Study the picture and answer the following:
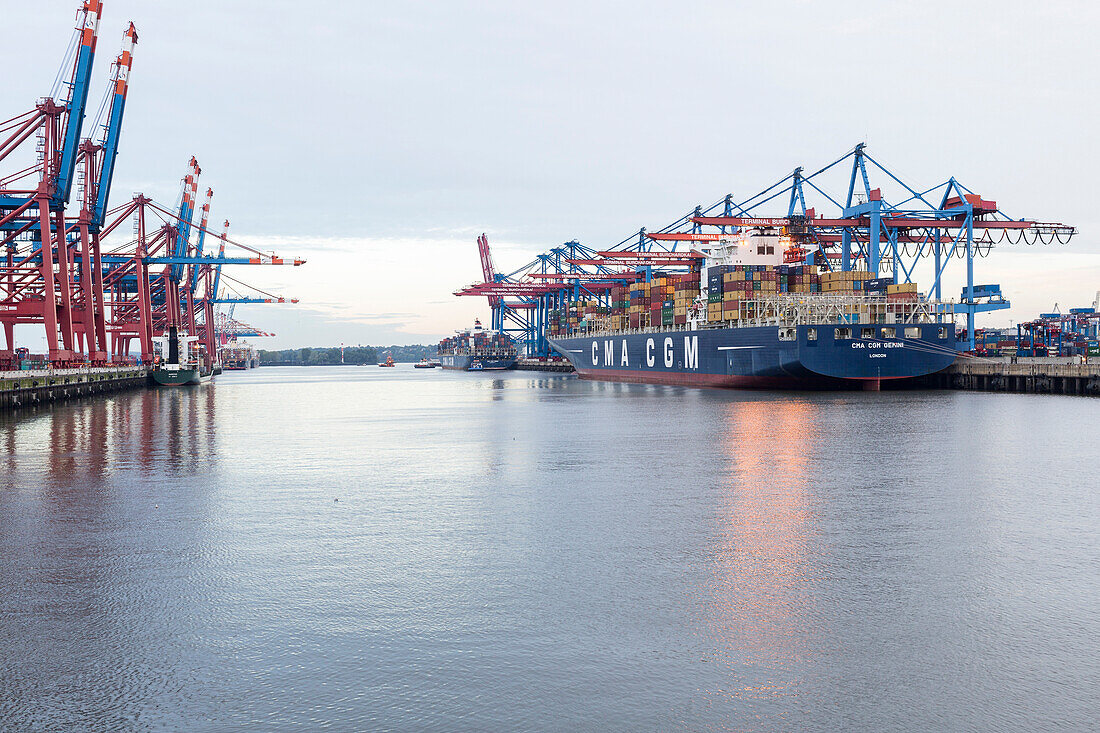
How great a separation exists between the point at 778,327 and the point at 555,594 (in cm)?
5431

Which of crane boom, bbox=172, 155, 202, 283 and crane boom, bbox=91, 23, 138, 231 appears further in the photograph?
crane boom, bbox=172, 155, 202, 283

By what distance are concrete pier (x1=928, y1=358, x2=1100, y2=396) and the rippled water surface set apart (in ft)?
118

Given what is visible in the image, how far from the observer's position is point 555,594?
11.6m

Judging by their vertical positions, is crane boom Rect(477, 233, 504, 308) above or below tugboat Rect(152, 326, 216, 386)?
above

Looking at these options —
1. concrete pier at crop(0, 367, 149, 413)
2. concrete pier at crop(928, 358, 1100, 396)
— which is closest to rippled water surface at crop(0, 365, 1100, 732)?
concrete pier at crop(0, 367, 149, 413)

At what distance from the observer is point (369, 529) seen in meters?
16.1

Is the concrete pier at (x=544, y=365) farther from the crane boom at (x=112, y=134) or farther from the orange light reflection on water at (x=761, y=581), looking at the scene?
the orange light reflection on water at (x=761, y=581)

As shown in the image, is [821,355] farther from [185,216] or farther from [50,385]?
[185,216]

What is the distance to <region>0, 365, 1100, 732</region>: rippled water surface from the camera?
811 centimetres

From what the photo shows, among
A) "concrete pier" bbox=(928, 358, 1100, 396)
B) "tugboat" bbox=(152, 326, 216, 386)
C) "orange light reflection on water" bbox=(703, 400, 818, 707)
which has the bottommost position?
"orange light reflection on water" bbox=(703, 400, 818, 707)

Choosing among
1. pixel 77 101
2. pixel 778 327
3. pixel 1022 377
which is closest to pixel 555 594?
pixel 778 327

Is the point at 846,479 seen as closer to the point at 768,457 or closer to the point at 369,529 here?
the point at 768,457

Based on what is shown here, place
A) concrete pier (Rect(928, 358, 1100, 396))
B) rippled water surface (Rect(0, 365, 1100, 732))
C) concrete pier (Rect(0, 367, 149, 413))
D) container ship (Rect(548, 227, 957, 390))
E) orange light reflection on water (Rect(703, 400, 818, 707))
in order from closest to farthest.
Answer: rippled water surface (Rect(0, 365, 1100, 732))
orange light reflection on water (Rect(703, 400, 818, 707))
concrete pier (Rect(0, 367, 149, 413))
concrete pier (Rect(928, 358, 1100, 396))
container ship (Rect(548, 227, 957, 390))

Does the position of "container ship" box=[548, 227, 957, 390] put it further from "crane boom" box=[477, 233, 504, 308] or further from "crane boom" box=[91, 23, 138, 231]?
"crane boom" box=[477, 233, 504, 308]
